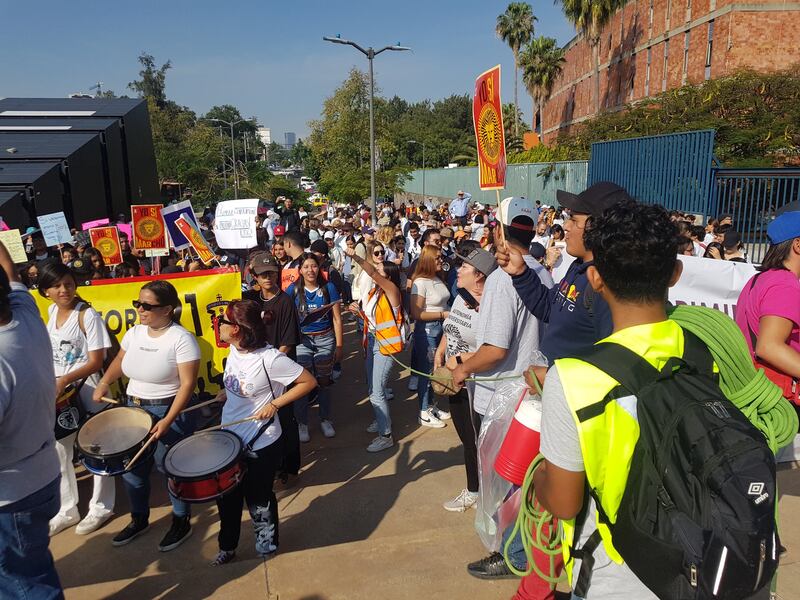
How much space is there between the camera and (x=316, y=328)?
5516 mm

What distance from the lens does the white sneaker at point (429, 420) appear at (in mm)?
5723

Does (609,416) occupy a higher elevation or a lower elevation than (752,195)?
lower

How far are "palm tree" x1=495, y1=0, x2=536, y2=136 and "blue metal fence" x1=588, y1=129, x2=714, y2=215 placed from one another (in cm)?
3415

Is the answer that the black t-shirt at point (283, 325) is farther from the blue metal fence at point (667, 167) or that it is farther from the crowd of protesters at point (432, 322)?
the blue metal fence at point (667, 167)

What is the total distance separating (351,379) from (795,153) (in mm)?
18762

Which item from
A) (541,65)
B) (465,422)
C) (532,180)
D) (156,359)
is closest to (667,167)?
(532,180)

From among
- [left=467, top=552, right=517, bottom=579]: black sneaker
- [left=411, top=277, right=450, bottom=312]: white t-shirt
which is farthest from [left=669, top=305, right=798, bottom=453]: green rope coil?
[left=411, top=277, right=450, bottom=312]: white t-shirt

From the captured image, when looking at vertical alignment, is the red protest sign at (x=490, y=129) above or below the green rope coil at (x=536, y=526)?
above

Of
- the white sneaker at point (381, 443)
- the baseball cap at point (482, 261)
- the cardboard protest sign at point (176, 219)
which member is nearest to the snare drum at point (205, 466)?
the baseball cap at point (482, 261)

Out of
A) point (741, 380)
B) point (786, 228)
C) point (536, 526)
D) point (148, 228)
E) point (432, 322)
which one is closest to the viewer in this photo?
point (741, 380)

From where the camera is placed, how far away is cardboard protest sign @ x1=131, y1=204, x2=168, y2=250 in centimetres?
775

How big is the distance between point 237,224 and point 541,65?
46.3 metres

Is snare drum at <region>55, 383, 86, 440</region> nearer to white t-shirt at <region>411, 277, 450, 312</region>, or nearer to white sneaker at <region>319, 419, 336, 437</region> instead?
white sneaker at <region>319, 419, 336, 437</region>

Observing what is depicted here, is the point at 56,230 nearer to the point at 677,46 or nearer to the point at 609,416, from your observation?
the point at 609,416
